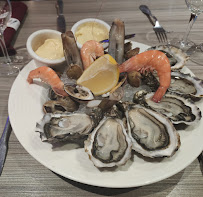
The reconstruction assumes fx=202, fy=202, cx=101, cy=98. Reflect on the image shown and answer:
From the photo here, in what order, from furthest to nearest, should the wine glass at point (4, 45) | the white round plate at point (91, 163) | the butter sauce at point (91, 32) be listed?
1. the butter sauce at point (91, 32)
2. the wine glass at point (4, 45)
3. the white round plate at point (91, 163)

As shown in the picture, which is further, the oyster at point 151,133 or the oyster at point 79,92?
the oyster at point 79,92

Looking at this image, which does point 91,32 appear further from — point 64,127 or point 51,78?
point 64,127

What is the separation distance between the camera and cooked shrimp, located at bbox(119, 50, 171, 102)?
972 mm

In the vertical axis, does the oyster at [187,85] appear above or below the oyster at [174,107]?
above

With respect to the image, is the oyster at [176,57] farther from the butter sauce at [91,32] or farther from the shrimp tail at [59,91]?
the shrimp tail at [59,91]

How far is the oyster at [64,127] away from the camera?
81cm

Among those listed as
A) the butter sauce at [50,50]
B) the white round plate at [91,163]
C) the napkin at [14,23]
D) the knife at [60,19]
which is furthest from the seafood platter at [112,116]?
the knife at [60,19]

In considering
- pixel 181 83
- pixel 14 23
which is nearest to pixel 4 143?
pixel 181 83

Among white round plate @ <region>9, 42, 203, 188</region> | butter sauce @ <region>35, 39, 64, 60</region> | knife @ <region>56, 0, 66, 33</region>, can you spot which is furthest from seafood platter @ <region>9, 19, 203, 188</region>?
knife @ <region>56, 0, 66, 33</region>

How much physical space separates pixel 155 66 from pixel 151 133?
0.35 meters

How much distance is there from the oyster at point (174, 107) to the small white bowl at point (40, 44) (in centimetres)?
49

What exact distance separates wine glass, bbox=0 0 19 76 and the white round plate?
508 millimetres

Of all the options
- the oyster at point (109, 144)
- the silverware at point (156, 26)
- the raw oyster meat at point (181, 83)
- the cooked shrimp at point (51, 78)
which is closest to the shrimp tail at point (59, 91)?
the cooked shrimp at point (51, 78)

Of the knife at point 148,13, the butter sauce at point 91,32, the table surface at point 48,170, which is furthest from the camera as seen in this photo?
the knife at point 148,13
